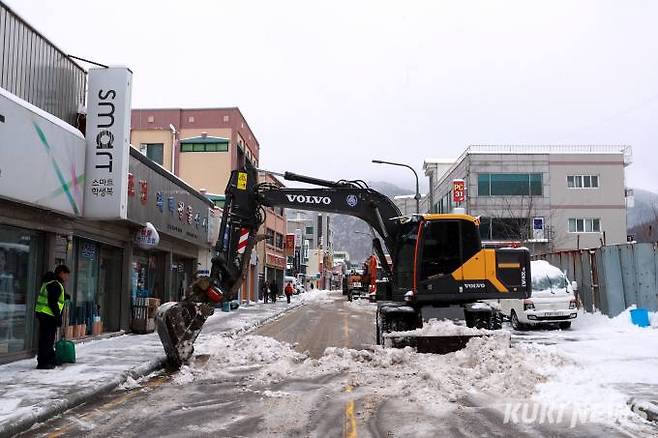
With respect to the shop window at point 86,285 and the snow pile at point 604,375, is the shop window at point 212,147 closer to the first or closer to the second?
the shop window at point 86,285

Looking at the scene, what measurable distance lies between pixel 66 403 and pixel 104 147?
7.55 m

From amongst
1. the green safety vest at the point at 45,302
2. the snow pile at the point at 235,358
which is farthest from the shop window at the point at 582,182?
the green safety vest at the point at 45,302

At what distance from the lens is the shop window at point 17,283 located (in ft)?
40.0

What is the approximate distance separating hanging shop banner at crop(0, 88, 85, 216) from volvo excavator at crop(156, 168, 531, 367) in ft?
11.1

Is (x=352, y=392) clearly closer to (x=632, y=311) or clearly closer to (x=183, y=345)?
(x=183, y=345)

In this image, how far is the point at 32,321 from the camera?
13.2 metres

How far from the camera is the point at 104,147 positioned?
14.5 m

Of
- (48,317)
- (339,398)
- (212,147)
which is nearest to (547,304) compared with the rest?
(339,398)

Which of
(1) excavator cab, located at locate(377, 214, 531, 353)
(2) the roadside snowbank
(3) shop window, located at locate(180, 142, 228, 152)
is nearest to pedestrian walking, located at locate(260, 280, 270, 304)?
(3) shop window, located at locate(180, 142, 228, 152)

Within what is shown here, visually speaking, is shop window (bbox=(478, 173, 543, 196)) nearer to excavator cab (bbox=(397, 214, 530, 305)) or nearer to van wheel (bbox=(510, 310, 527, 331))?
van wheel (bbox=(510, 310, 527, 331))

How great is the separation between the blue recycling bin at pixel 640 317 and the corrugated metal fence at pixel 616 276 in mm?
762

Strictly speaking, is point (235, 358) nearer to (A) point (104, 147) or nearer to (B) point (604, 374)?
(A) point (104, 147)

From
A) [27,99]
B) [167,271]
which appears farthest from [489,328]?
[167,271]

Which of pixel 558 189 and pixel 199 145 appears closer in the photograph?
pixel 199 145
